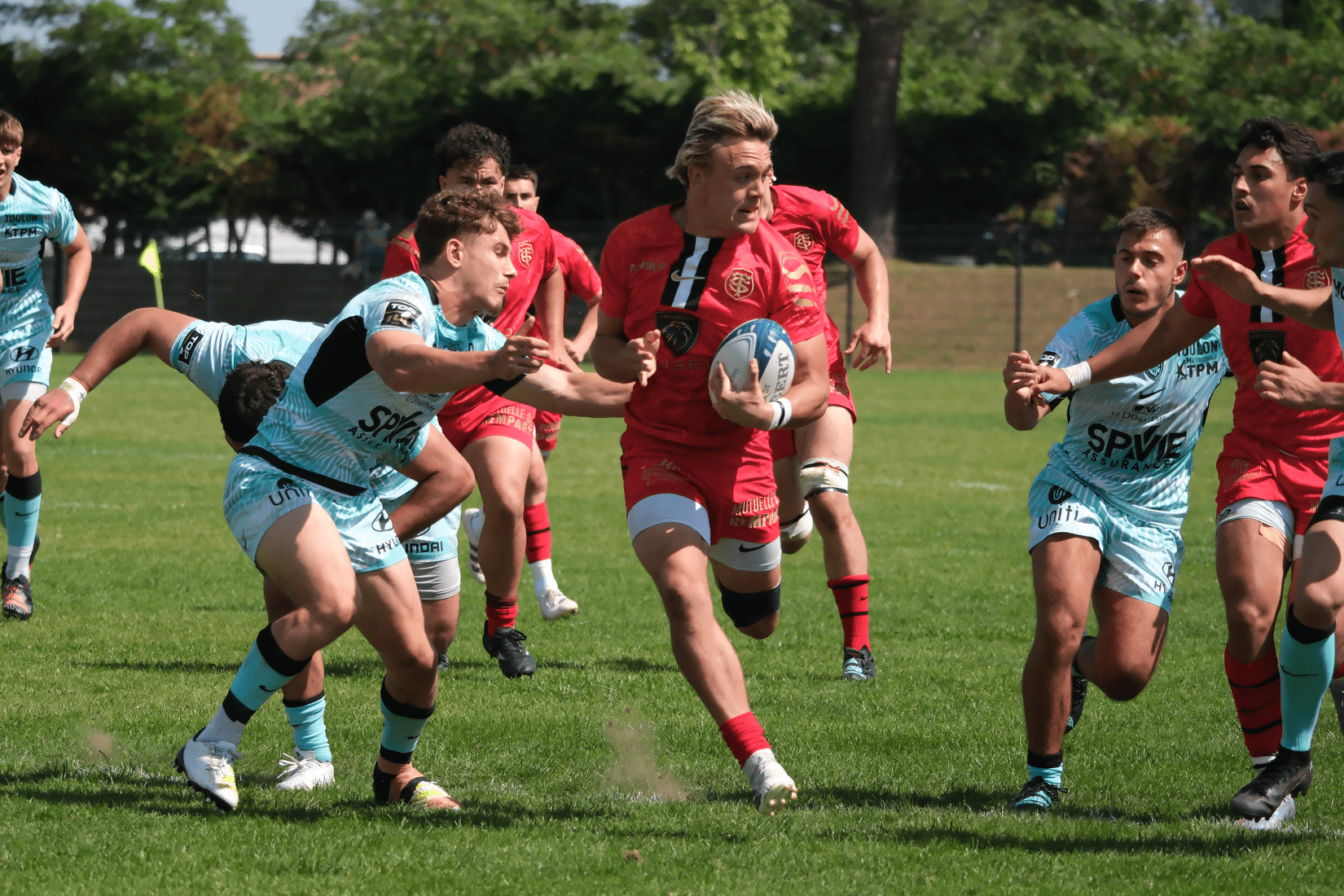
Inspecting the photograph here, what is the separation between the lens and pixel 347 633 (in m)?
7.52

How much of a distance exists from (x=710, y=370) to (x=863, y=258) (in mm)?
2708

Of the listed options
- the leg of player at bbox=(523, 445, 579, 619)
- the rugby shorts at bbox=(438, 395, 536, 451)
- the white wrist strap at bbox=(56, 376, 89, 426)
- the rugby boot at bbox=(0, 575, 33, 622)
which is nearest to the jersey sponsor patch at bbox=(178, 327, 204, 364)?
the white wrist strap at bbox=(56, 376, 89, 426)

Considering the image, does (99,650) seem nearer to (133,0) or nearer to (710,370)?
(710,370)

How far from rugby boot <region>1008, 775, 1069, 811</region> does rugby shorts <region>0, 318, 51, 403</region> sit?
5.64 m

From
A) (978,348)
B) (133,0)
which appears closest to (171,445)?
(978,348)

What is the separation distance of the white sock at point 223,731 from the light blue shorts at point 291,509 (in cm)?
50

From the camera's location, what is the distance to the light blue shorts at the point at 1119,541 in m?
5.00

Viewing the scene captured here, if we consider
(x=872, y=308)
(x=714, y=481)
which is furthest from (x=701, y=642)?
(x=872, y=308)

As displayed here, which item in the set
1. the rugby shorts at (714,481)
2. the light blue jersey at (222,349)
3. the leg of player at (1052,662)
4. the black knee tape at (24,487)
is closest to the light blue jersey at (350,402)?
the rugby shorts at (714,481)

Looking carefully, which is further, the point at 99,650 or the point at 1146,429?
the point at 99,650

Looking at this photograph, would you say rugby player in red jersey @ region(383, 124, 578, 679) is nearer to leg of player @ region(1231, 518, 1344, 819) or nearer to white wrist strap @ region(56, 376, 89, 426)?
white wrist strap @ region(56, 376, 89, 426)

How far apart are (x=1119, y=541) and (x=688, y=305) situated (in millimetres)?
1692

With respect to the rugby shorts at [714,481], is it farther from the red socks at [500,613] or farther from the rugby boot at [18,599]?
the rugby boot at [18,599]

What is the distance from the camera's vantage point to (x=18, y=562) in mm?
7895
